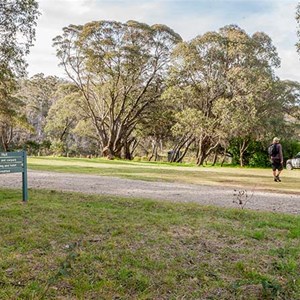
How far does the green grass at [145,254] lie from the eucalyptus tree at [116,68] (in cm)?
2369

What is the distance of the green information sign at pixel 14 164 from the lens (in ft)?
19.6

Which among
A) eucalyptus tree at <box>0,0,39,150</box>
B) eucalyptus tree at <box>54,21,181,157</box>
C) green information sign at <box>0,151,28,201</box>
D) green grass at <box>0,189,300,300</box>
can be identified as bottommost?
green grass at <box>0,189,300,300</box>

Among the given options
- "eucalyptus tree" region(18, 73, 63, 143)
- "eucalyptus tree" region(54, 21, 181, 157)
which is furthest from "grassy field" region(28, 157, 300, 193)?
"eucalyptus tree" region(18, 73, 63, 143)

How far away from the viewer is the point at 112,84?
2920cm

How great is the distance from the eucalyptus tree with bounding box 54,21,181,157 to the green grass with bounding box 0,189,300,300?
77.7ft

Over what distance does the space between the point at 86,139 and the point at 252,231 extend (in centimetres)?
4209

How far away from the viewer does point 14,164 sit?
243 inches

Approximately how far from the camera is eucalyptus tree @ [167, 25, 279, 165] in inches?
976

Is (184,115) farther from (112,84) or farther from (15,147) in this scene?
(15,147)

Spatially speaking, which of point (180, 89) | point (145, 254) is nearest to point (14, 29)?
point (145, 254)

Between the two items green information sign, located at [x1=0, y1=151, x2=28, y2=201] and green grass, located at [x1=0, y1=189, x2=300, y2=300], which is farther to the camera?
green information sign, located at [x1=0, y1=151, x2=28, y2=201]

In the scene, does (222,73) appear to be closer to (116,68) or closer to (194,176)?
(116,68)

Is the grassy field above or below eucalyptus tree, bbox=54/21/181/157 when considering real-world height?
below

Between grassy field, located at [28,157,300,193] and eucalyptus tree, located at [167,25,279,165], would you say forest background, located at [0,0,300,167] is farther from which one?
grassy field, located at [28,157,300,193]
